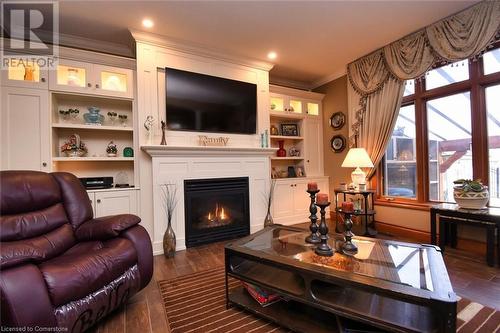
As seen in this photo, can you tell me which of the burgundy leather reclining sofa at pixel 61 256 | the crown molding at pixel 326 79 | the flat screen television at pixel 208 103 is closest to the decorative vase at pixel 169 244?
the burgundy leather reclining sofa at pixel 61 256

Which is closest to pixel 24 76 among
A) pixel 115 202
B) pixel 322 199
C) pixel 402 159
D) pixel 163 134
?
pixel 163 134

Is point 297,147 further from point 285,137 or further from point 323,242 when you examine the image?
point 323,242

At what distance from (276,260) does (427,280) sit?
799 millimetres

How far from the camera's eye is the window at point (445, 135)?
266 centimetres

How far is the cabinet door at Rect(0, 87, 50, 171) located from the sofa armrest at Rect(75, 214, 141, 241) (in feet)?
4.40

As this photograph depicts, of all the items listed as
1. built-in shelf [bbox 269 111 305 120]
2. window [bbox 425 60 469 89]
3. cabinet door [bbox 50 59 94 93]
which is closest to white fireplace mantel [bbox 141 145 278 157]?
built-in shelf [bbox 269 111 305 120]

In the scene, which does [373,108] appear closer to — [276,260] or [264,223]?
[264,223]

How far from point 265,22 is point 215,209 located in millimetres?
2475

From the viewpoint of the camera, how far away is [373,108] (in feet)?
11.8

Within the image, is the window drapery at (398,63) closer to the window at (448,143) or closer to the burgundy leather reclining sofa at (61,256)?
the window at (448,143)

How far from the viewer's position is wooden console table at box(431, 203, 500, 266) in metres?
2.26

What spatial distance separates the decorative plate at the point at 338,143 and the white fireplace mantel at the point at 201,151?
1354 millimetres

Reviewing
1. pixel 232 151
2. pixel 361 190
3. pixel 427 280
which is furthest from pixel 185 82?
pixel 427 280

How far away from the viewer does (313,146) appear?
4516 millimetres
